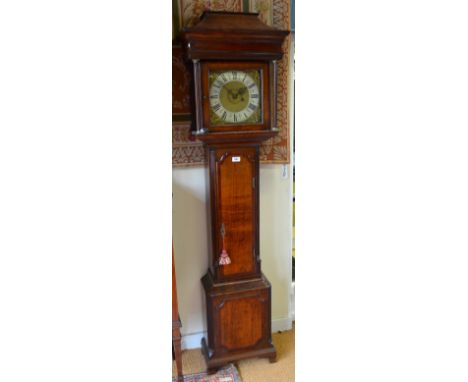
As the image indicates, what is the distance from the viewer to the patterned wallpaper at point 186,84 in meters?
1.56

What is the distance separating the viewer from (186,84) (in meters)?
1.60

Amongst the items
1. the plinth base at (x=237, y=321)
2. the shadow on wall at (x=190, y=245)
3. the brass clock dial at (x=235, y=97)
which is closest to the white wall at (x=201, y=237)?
the shadow on wall at (x=190, y=245)

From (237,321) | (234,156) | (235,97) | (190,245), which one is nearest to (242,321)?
(237,321)

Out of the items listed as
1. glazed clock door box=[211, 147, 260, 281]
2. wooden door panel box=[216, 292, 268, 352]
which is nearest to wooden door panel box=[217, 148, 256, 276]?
glazed clock door box=[211, 147, 260, 281]

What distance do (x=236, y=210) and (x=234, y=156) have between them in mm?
217

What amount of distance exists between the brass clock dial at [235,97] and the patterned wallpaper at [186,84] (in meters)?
0.18

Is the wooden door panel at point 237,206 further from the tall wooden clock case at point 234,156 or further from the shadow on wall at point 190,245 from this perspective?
the shadow on wall at point 190,245

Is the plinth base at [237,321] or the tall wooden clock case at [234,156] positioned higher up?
the tall wooden clock case at [234,156]

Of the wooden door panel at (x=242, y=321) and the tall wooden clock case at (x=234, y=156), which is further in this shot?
the wooden door panel at (x=242, y=321)

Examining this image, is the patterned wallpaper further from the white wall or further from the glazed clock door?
the glazed clock door

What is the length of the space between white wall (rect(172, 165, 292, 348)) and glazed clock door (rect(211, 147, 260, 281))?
0.17m

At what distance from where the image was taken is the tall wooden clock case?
1433 mm

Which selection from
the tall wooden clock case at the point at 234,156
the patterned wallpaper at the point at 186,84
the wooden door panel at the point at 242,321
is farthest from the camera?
the wooden door panel at the point at 242,321
